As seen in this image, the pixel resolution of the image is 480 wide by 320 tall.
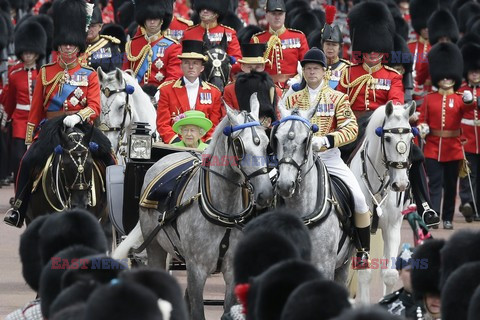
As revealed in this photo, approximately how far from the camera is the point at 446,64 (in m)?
17.2

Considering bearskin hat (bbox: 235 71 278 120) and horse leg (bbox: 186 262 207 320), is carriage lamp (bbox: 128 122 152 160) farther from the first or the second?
horse leg (bbox: 186 262 207 320)

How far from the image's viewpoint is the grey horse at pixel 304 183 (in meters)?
9.71

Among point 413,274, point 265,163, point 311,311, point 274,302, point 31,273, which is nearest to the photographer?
point 311,311

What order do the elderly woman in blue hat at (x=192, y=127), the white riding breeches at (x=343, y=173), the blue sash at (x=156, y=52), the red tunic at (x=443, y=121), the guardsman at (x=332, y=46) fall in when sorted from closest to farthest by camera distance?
the white riding breeches at (x=343, y=173) < the elderly woman in blue hat at (x=192, y=127) < the guardsman at (x=332, y=46) < the blue sash at (x=156, y=52) < the red tunic at (x=443, y=121)

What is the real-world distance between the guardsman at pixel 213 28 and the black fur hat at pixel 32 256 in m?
6.53

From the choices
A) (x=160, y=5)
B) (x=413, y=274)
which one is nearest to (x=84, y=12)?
(x=160, y=5)

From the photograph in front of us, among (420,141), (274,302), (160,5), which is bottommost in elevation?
(420,141)

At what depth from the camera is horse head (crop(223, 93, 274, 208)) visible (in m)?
9.50

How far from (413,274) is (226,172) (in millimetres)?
2494

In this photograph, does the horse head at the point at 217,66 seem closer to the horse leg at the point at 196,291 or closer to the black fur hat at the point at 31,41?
the black fur hat at the point at 31,41

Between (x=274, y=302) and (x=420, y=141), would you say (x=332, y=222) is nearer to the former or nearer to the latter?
(x=274, y=302)

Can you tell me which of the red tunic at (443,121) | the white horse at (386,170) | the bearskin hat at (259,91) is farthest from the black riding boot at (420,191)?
the red tunic at (443,121)

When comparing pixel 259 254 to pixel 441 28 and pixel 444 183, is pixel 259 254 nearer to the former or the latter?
pixel 444 183

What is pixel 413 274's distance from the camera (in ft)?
24.9
